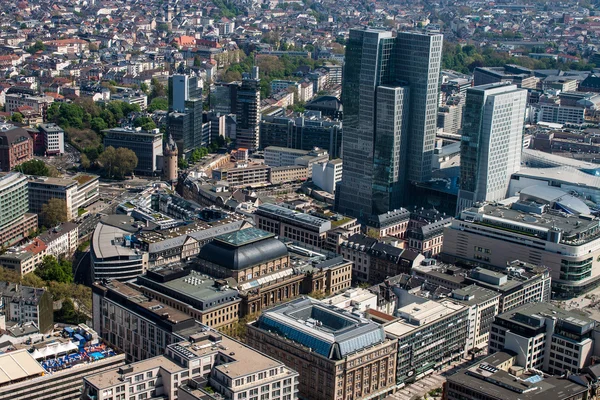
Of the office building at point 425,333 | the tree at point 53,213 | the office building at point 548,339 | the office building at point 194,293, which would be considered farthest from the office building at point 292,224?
the office building at point 548,339

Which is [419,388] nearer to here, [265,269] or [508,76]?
[265,269]

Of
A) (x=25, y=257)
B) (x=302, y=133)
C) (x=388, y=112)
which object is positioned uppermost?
(x=388, y=112)

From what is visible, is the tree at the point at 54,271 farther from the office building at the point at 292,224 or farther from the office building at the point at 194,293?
the office building at the point at 292,224

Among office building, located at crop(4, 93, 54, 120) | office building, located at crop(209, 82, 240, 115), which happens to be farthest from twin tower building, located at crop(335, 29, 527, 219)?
office building, located at crop(4, 93, 54, 120)

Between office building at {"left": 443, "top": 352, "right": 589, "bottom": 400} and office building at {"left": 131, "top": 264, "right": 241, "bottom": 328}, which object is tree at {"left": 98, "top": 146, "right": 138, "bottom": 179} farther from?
office building at {"left": 443, "top": 352, "right": 589, "bottom": 400}

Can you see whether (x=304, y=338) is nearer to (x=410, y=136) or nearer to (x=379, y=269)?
(x=379, y=269)

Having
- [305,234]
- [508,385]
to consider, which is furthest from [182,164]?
[508,385]
